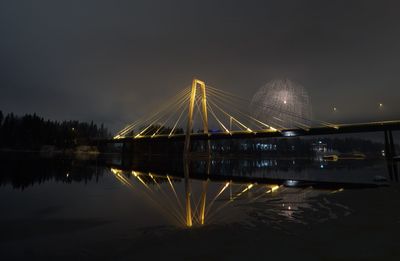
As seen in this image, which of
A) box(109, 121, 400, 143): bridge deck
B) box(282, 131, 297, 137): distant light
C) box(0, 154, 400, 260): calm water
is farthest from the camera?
box(282, 131, 297, 137): distant light

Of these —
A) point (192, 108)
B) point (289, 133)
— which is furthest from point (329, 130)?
point (192, 108)

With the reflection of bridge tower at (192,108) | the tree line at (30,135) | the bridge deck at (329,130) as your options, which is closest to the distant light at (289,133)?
the bridge deck at (329,130)

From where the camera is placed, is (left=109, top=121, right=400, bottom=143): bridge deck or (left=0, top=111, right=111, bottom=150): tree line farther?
(left=0, top=111, right=111, bottom=150): tree line

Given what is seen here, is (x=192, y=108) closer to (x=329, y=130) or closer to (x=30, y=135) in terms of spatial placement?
(x=329, y=130)

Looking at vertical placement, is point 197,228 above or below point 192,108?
below

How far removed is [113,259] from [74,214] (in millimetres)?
4758

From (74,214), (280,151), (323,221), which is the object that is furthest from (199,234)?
(280,151)

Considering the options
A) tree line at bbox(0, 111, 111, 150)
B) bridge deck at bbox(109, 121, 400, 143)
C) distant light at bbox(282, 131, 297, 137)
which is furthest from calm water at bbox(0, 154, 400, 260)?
tree line at bbox(0, 111, 111, 150)

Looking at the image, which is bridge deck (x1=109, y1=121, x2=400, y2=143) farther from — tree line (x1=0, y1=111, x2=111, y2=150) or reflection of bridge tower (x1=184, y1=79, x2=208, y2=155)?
tree line (x1=0, y1=111, x2=111, y2=150)

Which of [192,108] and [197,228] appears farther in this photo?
[192,108]

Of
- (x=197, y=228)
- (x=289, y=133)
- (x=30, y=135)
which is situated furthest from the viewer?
(x=30, y=135)

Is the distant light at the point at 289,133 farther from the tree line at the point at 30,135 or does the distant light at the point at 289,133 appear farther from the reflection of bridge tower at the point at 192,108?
the tree line at the point at 30,135

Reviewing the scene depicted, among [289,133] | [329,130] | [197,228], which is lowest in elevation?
[197,228]

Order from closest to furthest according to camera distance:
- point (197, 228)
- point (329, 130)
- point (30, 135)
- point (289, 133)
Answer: point (197, 228) → point (329, 130) → point (289, 133) → point (30, 135)
